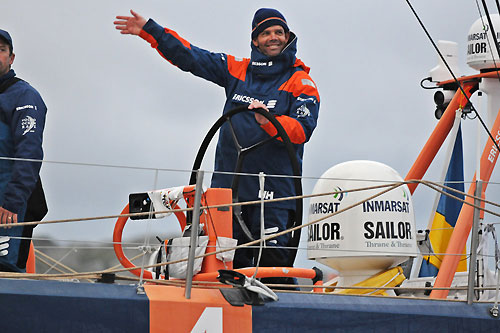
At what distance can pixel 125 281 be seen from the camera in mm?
4469

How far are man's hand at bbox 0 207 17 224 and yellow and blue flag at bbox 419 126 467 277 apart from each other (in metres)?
2.96

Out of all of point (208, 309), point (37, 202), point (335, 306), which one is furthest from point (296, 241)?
point (37, 202)

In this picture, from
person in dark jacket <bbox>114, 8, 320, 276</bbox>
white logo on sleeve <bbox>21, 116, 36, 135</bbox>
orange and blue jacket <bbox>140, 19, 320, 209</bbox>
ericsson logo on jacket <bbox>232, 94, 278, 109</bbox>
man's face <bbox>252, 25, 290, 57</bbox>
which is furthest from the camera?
man's face <bbox>252, 25, 290, 57</bbox>

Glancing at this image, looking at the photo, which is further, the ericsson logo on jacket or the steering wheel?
the ericsson logo on jacket

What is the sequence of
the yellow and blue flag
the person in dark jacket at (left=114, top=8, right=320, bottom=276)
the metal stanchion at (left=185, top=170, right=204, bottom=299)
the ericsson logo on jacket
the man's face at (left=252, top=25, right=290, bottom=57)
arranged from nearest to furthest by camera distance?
the metal stanchion at (left=185, top=170, right=204, bottom=299) < the person in dark jacket at (left=114, top=8, right=320, bottom=276) < the ericsson logo on jacket < the man's face at (left=252, top=25, right=290, bottom=57) < the yellow and blue flag

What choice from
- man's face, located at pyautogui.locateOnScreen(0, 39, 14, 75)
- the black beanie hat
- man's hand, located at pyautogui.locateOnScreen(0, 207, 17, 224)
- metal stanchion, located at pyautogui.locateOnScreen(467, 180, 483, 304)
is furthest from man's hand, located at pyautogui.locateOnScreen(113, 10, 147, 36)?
metal stanchion, located at pyautogui.locateOnScreen(467, 180, 483, 304)

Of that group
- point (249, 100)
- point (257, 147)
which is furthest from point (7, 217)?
point (249, 100)

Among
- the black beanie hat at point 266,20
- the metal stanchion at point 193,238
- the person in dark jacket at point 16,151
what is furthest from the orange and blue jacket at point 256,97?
the person in dark jacket at point 16,151

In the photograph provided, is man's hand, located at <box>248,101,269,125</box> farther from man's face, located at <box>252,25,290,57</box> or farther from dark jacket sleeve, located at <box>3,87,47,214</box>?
dark jacket sleeve, located at <box>3,87,47,214</box>

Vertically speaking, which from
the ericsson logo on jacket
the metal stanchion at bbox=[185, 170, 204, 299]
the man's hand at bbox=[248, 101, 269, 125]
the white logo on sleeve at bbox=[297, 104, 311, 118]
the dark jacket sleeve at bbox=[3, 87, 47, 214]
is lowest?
the metal stanchion at bbox=[185, 170, 204, 299]

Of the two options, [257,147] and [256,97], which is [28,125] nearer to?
[257,147]

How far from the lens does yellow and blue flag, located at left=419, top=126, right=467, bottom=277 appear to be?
Result: 6.35 m

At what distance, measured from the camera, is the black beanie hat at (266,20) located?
539 cm

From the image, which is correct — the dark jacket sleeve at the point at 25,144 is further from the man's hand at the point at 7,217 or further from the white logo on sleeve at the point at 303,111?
the white logo on sleeve at the point at 303,111
